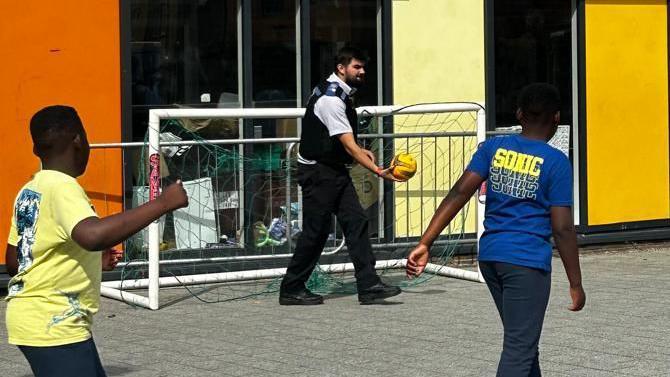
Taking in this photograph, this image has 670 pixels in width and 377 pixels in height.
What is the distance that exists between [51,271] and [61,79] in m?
6.02

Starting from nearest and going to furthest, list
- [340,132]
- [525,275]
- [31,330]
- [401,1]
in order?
[31,330], [525,275], [340,132], [401,1]

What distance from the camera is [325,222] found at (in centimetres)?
952

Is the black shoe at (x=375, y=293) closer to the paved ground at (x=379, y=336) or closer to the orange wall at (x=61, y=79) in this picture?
the paved ground at (x=379, y=336)

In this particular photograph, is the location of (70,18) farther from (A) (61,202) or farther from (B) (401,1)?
(A) (61,202)

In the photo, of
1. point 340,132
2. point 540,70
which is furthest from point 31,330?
point 540,70

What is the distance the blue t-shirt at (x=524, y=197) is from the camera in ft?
17.8

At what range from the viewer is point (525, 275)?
17.8ft

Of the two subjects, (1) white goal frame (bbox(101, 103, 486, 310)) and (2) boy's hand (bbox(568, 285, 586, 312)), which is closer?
(2) boy's hand (bbox(568, 285, 586, 312))

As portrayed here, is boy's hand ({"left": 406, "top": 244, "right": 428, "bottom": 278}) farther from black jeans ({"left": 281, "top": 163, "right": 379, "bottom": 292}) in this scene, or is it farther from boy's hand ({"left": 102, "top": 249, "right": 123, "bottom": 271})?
black jeans ({"left": 281, "top": 163, "right": 379, "bottom": 292})

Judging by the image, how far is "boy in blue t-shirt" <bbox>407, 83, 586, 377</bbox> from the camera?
5.41 metres

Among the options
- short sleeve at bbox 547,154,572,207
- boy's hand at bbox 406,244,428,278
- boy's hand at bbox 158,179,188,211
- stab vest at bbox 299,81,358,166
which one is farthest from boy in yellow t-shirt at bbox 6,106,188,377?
stab vest at bbox 299,81,358,166

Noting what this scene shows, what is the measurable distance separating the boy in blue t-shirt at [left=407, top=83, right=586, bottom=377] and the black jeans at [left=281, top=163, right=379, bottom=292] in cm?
397

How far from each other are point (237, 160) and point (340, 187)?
128cm

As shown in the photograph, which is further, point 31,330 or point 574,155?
point 574,155
